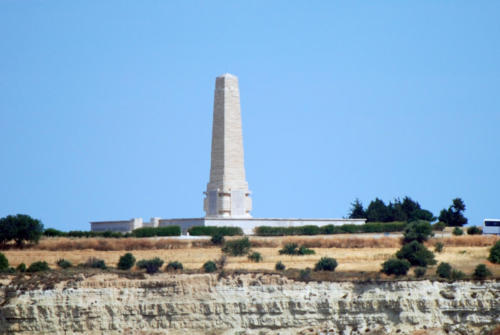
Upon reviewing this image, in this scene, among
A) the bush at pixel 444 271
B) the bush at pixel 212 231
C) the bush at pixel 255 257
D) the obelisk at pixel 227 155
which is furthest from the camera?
the obelisk at pixel 227 155

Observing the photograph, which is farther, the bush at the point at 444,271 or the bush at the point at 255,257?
the bush at the point at 255,257

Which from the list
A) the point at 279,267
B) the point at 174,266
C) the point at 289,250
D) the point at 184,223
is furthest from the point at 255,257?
the point at 184,223

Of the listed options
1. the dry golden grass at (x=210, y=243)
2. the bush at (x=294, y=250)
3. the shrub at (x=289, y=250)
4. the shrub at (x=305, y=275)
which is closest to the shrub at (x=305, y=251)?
the bush at (x=294, y=250)

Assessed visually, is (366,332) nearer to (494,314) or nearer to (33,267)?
(494,314)

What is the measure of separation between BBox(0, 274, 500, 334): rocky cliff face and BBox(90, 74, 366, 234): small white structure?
17.6 metres

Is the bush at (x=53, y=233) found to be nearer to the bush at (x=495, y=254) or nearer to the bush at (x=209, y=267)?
the bush at (x=209, y=267)

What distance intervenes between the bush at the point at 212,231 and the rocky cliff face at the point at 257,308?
48.8 ft

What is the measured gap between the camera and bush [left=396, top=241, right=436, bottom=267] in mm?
49719

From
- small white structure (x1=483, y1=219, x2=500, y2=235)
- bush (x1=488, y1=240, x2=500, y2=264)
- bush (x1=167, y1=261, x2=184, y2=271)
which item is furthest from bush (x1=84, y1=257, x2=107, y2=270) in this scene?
small white structure (x1=483, y1=219, x2=500, y2=235)

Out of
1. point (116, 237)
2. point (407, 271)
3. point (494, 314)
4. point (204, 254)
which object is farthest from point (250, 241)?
point (494, 314)

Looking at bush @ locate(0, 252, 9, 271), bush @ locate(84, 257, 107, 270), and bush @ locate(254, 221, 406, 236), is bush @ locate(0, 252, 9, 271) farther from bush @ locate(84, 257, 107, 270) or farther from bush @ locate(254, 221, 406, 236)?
bush @ locate(254, 221, 406, 236)

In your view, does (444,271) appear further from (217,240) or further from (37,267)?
(37,267)

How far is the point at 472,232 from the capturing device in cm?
6231

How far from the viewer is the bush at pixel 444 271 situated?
46.4 meters
